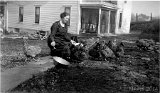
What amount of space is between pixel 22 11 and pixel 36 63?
17.6m

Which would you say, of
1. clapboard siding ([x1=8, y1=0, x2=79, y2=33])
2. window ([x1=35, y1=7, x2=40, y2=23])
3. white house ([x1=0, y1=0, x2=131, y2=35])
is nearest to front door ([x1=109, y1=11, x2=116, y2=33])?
white house ([x1=0, y1=0, x2=131, y2=35])

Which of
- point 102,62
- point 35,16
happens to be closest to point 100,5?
point 35,16

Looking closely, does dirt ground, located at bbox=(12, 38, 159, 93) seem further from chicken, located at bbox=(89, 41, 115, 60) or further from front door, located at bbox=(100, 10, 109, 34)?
front door, located at bbox=(100, 10, 109, 34)

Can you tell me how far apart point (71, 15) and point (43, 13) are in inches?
131

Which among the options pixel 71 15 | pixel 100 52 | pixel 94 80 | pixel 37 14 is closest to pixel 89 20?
pixel 71 15

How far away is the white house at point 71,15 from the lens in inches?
843

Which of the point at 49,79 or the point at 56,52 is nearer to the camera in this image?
the point at 49,79

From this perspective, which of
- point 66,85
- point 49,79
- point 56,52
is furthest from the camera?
point 56,52

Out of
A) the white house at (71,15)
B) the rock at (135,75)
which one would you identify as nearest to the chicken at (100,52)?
the rock at (135,75)

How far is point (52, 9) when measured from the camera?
74.0 feet

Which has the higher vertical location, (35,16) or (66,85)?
(35,16)

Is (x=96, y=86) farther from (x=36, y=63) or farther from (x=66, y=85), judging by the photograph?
(x=36, y=63)

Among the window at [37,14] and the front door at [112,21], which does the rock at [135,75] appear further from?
the front door at [112,21]

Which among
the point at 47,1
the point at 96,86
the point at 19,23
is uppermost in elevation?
the point at 47,1
